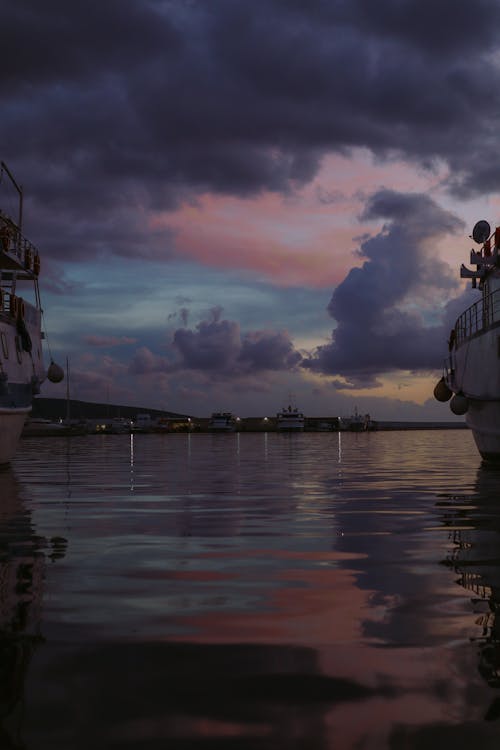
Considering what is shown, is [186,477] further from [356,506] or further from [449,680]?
[449,680]

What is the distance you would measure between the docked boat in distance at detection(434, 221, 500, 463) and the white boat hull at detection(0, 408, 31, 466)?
56.4ft

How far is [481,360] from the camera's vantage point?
27312 millimetres

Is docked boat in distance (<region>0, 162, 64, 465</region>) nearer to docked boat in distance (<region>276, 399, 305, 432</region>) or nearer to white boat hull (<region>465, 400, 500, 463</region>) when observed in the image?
white boat hull (<region>465, 400, 500, 463</region>)

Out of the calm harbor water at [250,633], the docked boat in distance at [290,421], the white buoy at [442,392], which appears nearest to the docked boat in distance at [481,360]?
the white buoy at [442,392]

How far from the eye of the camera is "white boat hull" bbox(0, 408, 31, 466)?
28234mm

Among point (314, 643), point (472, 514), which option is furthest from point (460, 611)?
point (472, 514)

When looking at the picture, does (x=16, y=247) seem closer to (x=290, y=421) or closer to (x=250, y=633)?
(x=250, y=633)

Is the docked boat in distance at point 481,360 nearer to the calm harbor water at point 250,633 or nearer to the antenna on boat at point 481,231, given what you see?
the antenna on boat at point 481,231

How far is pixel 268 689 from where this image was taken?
4805 millimetres

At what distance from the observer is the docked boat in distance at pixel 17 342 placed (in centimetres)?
2886

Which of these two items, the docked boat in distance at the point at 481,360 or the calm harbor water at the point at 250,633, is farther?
the docked boat in distance at the point at 481,360

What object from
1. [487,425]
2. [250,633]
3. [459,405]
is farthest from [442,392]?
[250,633]

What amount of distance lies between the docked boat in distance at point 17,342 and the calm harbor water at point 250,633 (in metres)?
16.0

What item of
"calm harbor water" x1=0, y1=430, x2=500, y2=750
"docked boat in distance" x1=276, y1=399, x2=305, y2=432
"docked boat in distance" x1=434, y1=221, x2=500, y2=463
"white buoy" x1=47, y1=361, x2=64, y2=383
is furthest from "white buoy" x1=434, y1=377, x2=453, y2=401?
"docked boat in distance" x1=276, y1=399, x2=305, y2=432
